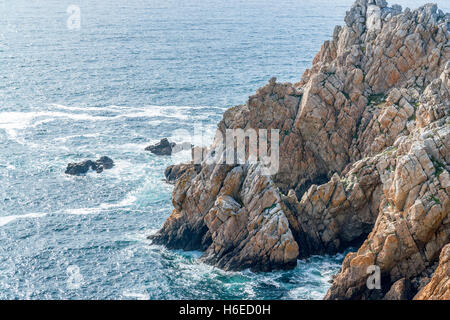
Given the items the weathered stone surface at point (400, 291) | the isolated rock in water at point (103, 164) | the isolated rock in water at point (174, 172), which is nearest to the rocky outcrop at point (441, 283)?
the weathered stone surface at point (400, 291)

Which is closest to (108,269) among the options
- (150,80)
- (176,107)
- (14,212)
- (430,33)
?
(14,212)

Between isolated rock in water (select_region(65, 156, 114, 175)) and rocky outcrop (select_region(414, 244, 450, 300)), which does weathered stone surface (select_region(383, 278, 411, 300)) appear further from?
isolated rock in water (select_region(65, 156, 114, 175))

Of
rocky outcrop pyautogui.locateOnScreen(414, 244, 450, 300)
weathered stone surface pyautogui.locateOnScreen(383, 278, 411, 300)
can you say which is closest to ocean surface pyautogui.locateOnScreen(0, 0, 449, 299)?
weathered stone surface pyautogui.locateOnScreen(383, 278, 411, 300)

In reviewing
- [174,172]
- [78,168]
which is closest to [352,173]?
[174,172]

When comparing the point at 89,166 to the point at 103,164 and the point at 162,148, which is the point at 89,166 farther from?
the point at 162,148

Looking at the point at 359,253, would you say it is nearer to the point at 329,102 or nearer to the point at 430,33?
the point at 329,102

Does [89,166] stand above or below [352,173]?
below
